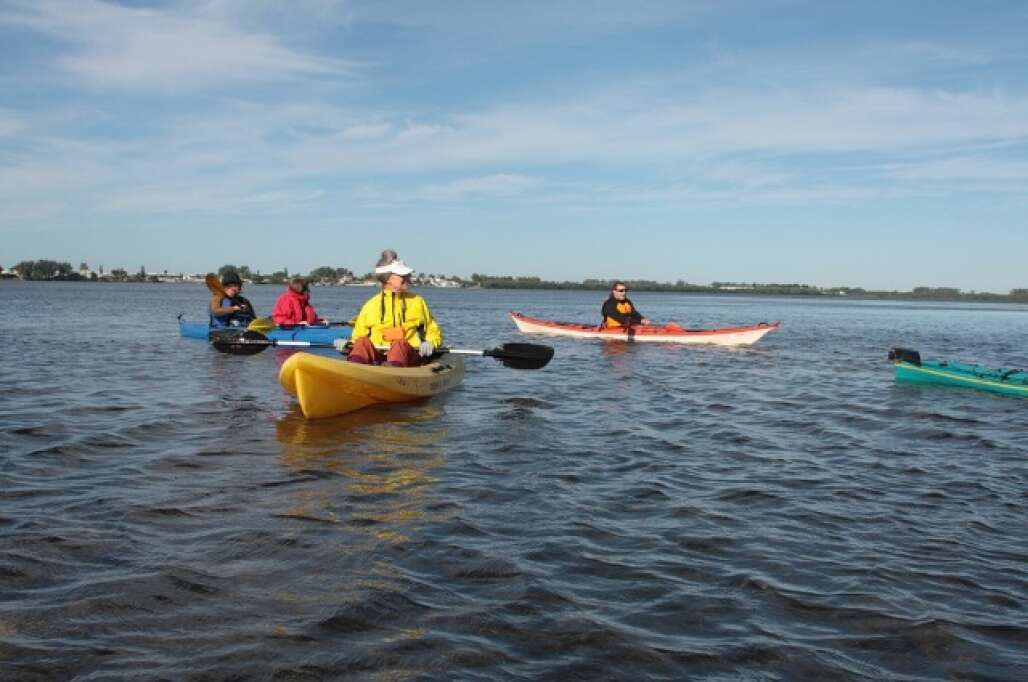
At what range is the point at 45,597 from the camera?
459cm

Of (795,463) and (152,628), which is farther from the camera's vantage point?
(795,463)

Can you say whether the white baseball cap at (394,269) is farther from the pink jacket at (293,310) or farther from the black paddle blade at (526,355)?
the pink jacket at (293,310)

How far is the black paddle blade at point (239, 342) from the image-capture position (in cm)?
1512

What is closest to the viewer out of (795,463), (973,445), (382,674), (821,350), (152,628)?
(382,674)

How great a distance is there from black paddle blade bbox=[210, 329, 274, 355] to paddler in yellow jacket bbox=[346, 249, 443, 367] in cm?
370

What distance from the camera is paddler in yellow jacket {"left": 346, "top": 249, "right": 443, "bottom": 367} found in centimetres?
1178

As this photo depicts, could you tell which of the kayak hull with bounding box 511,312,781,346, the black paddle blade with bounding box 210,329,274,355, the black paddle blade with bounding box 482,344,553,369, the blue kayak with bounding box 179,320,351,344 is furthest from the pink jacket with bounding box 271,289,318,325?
the kayak hull with bounding box 511,312,781,346

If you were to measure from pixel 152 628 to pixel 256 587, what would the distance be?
2.23 feet

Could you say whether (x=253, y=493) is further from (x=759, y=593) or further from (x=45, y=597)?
(x=759, y=593)

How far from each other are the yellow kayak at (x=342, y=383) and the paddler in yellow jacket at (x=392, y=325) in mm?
367

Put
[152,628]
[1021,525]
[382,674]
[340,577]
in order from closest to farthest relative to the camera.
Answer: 1. [382,674]
2. [152,628]
3. [340,577]
4. [1021,525]

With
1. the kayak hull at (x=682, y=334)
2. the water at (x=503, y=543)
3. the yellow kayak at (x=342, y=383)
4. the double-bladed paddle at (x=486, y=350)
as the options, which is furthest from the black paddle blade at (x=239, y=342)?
the kayak hull at (x=682, y=334)

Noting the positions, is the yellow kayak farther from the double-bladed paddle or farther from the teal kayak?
the teal kayak

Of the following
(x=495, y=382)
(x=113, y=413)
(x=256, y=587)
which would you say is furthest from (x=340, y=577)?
(x=495, y=382)
